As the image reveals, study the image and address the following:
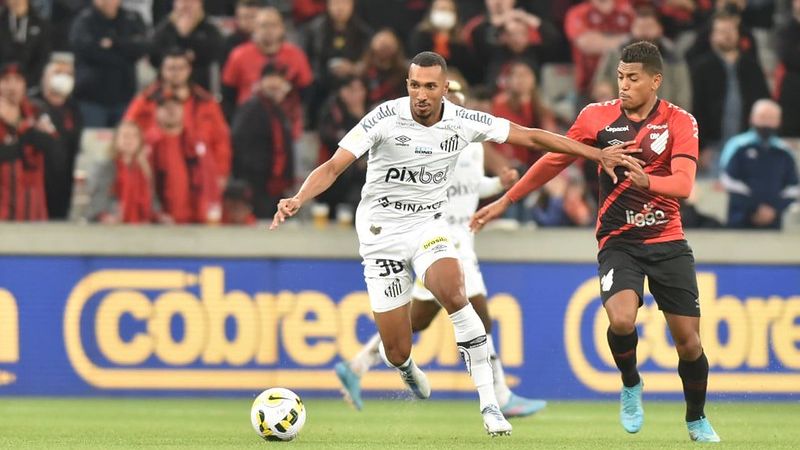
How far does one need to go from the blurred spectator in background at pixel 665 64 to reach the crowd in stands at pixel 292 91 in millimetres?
23

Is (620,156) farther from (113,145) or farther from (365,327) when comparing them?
(113,145)

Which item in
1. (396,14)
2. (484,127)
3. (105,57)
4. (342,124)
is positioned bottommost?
(342,124)

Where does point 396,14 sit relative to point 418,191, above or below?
above

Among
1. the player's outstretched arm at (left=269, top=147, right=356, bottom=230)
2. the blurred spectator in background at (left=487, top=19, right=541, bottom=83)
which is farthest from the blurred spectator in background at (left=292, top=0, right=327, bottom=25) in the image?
the player's outstretched arm at (left=269, top=147, right=356, bottom=230)

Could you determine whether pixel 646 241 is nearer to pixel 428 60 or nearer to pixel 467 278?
pixel 428 60

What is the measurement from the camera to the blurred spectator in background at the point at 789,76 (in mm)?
18297

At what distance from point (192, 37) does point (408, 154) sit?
734 centimetres

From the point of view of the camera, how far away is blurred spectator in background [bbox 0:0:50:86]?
16.8 m

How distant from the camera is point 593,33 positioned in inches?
709

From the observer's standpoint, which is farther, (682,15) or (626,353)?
(682,15)

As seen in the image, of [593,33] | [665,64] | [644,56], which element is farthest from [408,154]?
[593,33]

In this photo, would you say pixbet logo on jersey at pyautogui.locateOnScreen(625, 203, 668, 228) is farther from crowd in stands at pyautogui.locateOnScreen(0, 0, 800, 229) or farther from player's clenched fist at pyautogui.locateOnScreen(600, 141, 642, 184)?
crowd in stands at pyautogui.locateOnScreen(0, 0, 800, 229)

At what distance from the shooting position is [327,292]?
15.2 meters

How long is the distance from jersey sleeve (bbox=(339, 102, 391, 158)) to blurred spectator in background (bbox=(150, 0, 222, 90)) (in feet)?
23.4
